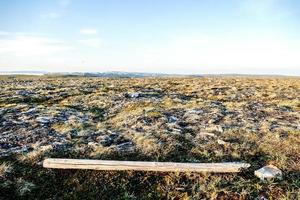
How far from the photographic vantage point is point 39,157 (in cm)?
1010

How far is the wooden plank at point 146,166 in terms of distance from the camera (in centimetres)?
920

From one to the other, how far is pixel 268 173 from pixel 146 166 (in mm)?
3297

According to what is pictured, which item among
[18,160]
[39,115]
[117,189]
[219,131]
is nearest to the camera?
[117,189]

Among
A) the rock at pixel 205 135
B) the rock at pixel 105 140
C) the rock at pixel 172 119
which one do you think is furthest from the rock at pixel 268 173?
the rock at pixel 172 119

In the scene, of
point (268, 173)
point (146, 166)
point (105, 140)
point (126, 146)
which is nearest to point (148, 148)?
point (126, 146)

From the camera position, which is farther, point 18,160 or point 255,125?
point 255,125

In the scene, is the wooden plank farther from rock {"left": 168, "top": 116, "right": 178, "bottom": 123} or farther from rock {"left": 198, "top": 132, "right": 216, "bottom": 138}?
rock {"left": 168, "top": 116, "right": 178, "bottom": 123}

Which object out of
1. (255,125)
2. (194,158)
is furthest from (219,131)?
(194,158)

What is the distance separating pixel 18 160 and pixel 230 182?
6057 millimetres

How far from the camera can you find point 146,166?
9250 millimetres

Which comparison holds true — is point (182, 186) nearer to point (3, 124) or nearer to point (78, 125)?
point (78, 125)

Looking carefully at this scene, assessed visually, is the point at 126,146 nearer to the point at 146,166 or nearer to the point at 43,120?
the point at 146,166

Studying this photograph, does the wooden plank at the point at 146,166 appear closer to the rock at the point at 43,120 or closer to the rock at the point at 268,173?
the rock at the point at 268,173

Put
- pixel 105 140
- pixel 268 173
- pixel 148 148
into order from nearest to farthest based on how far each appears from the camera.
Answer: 1. pixel 268 173
2. pixel 148 148
3. pixel 105 140
